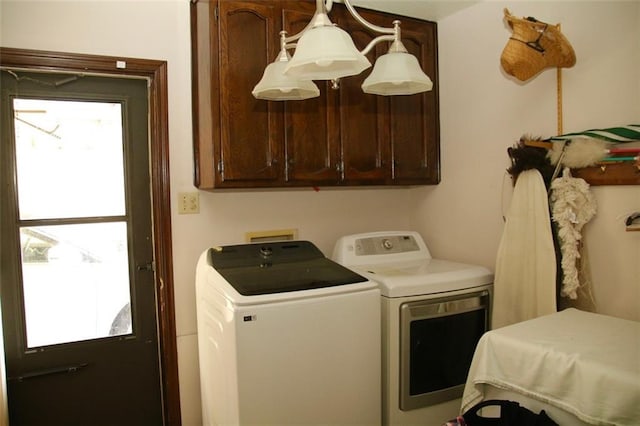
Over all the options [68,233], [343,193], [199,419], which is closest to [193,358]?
[199,419]

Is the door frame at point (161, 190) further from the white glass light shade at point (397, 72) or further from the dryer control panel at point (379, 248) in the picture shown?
the white glass light shade at point (397, 72)

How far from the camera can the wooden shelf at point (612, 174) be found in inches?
64.1

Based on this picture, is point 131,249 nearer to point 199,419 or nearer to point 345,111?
point 199,419

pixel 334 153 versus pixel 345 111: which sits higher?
pixel 345 111

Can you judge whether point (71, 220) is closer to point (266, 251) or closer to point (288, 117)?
point (266, 251)

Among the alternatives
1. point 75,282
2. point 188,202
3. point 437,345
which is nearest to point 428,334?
point 437,345

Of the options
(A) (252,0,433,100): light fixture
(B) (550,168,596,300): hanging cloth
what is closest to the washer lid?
(B) (550,168,596,300): hanging cloth

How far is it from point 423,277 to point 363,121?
869mm

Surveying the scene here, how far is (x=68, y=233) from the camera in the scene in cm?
202

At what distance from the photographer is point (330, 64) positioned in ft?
4.47

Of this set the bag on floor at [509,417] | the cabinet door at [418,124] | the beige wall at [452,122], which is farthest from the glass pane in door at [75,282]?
the bag on floor at [509,417]

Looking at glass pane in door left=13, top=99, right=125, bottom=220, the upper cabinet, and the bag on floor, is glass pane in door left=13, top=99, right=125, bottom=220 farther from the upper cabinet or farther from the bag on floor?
the bag on floor

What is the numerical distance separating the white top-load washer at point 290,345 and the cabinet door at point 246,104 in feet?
1.48

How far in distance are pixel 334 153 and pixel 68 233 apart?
1.32 metres
